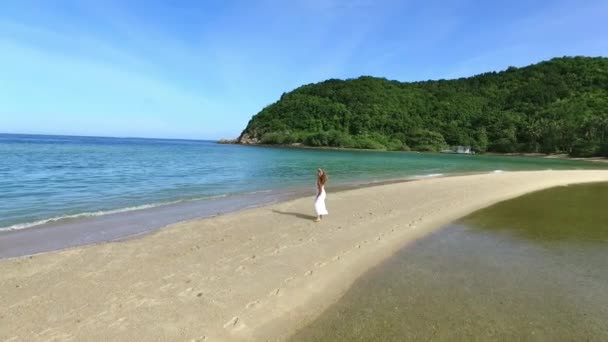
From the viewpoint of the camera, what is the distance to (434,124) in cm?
15775

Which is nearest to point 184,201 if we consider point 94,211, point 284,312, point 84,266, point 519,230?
point 94,211

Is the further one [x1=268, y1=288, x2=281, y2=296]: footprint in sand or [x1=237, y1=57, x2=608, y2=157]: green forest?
[x1=237, y1=57, x2=608, y2=157]: green forest

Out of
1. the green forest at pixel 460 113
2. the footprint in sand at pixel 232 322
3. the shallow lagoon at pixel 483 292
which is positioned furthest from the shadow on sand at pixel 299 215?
the green forest at pixel 460 113

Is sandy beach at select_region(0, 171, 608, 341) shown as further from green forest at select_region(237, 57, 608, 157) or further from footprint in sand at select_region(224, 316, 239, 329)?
green forest at select_region(237, 57, 608, 157)

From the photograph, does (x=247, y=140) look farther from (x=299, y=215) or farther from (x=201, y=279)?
(x=201, y=279)

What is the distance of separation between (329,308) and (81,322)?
3.63m

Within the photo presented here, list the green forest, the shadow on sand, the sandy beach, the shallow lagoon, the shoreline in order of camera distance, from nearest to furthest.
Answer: the sandy beach
the shallow lagoon
the shoreline
the shadow on sand
the green forest

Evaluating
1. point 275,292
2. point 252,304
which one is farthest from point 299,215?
point 252,304

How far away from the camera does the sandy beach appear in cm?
493

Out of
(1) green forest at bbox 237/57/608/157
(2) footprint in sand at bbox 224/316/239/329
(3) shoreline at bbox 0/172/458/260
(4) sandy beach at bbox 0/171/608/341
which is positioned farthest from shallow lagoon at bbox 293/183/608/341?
(1) green forest at bbox 237/57/608/157

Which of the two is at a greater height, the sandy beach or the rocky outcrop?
the rocky outcrop

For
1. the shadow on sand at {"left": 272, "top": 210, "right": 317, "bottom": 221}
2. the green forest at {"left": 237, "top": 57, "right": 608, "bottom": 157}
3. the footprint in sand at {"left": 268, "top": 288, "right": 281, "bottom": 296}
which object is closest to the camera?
the footprint in sand at {"left": 268, "top": 288, "right": 281, "bottom": 296}

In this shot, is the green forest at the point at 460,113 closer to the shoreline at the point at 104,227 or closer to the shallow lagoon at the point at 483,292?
the shallow lagoon at the point at 483,292

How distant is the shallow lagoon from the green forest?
110m
